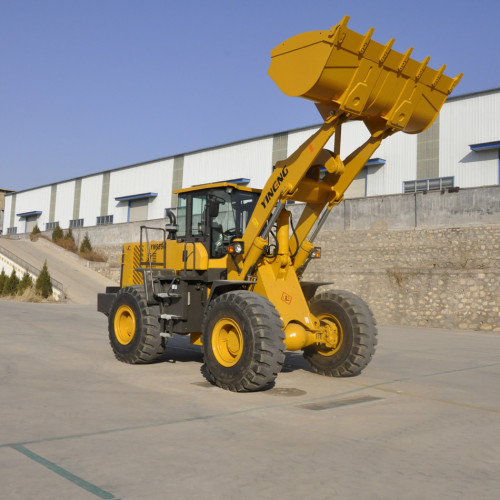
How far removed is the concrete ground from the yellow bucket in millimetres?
3929

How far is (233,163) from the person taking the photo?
36875 mm

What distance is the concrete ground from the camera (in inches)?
160

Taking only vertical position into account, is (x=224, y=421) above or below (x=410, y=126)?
below

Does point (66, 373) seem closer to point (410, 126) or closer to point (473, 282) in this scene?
point (410, 126)

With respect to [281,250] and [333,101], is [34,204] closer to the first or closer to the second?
[281,250]

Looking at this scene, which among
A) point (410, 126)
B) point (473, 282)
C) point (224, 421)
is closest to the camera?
point (224, 421)

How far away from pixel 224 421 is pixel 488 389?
446cm

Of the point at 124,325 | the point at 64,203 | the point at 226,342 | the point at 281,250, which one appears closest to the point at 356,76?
the point at 281,250

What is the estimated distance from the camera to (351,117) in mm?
7867

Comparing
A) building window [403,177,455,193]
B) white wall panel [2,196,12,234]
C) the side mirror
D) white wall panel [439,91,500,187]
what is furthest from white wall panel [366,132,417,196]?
white wall panel [2,196,12,234]

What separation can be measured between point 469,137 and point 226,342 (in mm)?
22780

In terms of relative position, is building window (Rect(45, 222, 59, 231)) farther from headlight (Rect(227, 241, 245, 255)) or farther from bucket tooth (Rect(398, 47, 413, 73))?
bucket tooth (Rect(398, 47, 413, 73))

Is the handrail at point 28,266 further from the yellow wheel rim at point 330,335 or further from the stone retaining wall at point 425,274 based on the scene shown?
the yellow wheel rim at point 330,335

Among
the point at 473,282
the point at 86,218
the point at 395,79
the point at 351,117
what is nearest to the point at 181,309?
the point at 351,117
